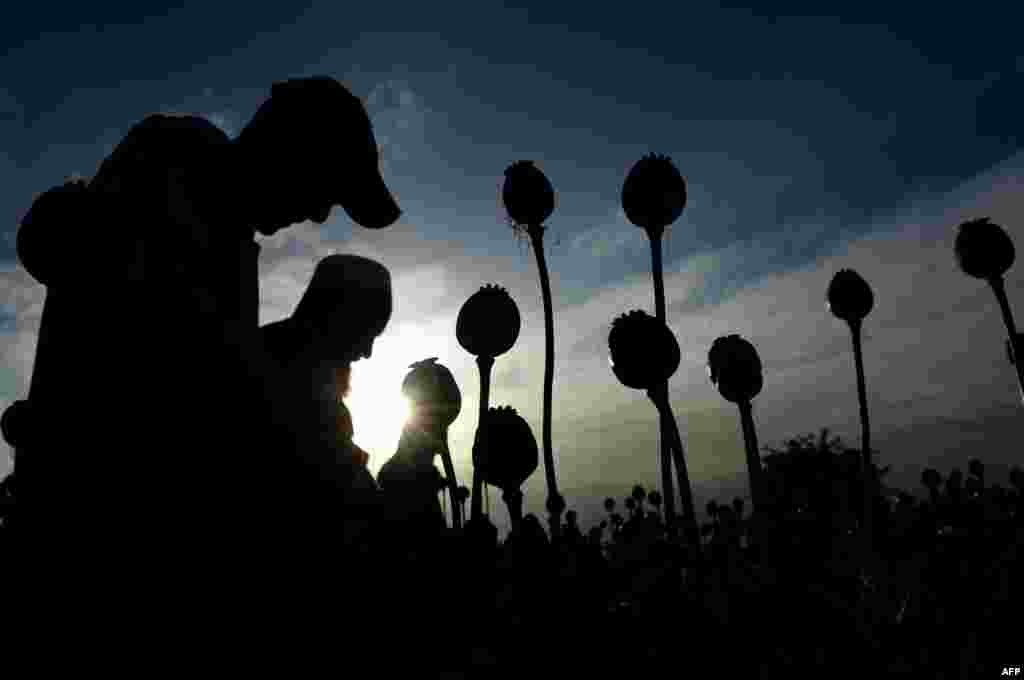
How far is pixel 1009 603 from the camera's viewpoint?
5.09m

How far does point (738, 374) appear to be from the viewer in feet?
25.7

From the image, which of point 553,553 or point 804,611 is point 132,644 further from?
point 553,553

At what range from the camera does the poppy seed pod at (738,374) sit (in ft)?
25.7

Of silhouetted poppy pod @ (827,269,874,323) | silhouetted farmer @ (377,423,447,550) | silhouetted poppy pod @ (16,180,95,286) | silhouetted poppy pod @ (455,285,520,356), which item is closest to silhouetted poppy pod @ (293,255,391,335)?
silhouetted poppy pod @ (16,180,95,286)

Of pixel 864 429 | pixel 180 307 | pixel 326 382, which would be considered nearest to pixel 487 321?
pixel 864 429

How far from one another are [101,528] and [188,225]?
1247 millimetres

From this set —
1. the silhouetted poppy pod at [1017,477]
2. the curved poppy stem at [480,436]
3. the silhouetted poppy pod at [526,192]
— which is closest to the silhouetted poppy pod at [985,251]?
the silhouetted poppy pod at [1017,477]

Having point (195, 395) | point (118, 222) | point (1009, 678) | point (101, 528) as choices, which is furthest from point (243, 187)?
point (1009, 678)

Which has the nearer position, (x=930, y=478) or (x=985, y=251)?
(x=930, y=478)

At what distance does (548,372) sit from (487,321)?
128 cm

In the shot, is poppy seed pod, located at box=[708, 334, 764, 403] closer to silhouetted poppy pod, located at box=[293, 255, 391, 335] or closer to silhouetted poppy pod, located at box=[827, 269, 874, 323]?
silhouetted poppy pod, located at box=[827, 269, 874, 323]

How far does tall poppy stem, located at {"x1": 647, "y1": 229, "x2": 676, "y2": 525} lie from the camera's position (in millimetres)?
7391

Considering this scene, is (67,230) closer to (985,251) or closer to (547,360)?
(547,360)

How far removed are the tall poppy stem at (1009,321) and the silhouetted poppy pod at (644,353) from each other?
17.5 feet
